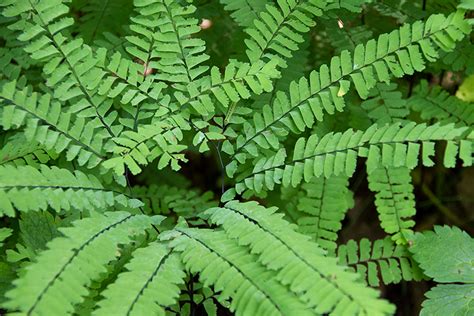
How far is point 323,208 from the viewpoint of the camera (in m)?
2.20

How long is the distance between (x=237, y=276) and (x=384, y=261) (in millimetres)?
846

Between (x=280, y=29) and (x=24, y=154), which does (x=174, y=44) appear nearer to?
(x=280, y=29)

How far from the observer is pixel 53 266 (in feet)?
4.70

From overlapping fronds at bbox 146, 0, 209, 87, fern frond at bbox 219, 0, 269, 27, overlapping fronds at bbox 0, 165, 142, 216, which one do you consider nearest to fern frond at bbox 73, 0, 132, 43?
fern frond at bbox 219, 0, 269, 27

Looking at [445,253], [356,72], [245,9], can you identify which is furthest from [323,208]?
[245,9]

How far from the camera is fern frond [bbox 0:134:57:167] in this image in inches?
77.6

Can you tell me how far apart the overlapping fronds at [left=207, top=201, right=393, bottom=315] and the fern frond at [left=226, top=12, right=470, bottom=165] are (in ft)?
0.98

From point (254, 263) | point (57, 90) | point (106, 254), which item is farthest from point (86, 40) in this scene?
point (254, 263)

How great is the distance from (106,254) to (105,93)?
56 cm

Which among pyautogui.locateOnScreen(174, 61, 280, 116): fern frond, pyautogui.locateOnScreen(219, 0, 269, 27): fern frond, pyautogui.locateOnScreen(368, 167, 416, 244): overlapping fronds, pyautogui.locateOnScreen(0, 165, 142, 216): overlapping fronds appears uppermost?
pyautogui.locateOnScreen(219, 0, 269, 27): fern frond

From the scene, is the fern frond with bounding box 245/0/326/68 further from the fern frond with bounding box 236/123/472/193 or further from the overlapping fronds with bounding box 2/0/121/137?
the overlapping fronds with bounding box 2/0/121/137

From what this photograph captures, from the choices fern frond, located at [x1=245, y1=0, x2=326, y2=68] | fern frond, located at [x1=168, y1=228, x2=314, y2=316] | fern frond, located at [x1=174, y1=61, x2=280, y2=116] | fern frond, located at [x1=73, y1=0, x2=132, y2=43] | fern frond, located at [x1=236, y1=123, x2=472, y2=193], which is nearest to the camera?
fern frond, located at [x1=168, y1=228, x2=314, y2=316]

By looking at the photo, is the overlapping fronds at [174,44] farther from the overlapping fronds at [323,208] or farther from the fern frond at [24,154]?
the overlapping fronds at [323,208]

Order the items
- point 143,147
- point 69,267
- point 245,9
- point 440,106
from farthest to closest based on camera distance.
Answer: point 440,106 → point 245,9 → point 143,147 → point 69,267
